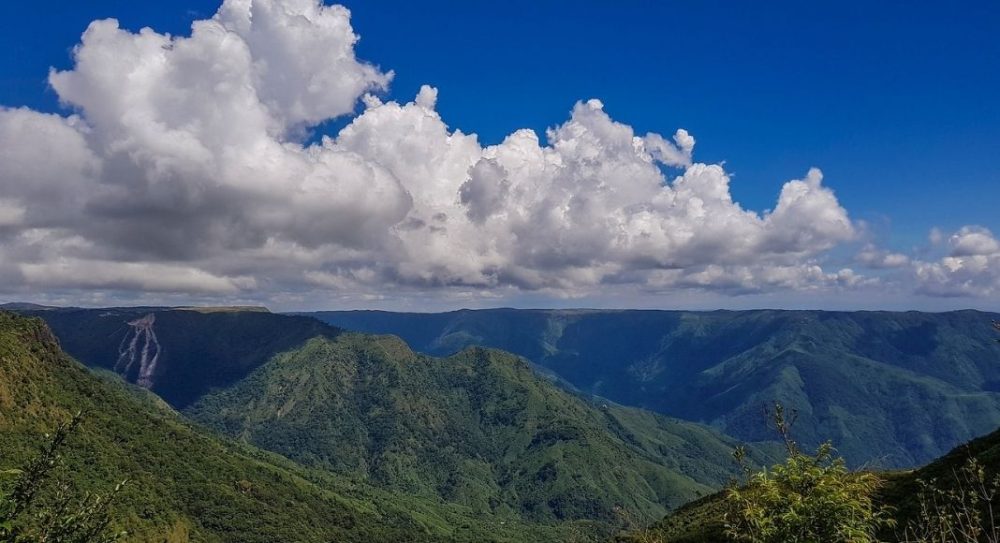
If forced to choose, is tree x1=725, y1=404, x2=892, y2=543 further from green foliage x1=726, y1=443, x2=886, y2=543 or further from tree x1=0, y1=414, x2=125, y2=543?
tree x1=0, y1=414, x2=125, y2=543

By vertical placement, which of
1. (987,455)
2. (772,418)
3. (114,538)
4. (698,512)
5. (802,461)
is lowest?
(698,512)

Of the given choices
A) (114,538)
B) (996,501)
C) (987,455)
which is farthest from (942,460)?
(114,538)

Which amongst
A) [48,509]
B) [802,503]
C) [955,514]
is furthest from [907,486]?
[48,509]

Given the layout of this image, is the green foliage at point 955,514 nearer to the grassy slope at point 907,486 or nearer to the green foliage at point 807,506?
the green foliage at point 807,506

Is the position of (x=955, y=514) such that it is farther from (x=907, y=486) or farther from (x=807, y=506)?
(x=907, y=486)

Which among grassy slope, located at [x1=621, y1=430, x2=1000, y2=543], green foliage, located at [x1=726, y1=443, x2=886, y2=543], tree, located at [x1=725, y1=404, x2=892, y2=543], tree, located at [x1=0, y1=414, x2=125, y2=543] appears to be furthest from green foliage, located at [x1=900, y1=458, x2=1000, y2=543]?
grassy slope, located at [x1=621, y1=430, x2=1000, y2=543]

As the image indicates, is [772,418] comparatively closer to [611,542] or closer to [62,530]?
[62,530]

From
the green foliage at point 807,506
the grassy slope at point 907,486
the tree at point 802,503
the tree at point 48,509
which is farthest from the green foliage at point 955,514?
the grassy slope at point 907,486
